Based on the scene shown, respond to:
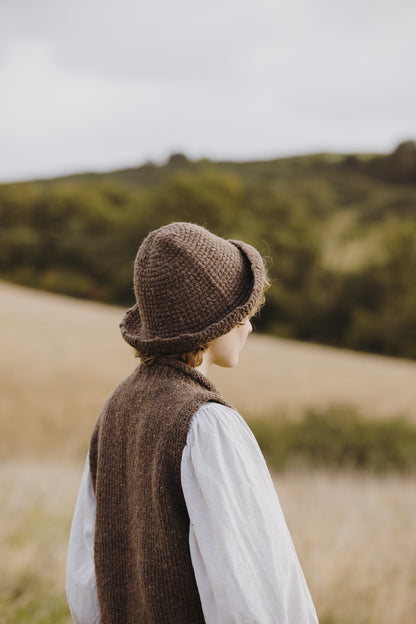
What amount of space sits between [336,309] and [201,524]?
87.2 ft

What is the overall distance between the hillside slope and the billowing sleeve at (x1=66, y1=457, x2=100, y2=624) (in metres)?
6.58

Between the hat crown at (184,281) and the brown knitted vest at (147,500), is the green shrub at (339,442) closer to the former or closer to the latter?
the brown knitted vest at (147,500)

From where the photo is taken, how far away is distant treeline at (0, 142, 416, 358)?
1049 inches

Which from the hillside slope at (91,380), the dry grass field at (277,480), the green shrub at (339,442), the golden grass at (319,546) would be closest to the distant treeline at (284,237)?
the hillside slope at (91,380)

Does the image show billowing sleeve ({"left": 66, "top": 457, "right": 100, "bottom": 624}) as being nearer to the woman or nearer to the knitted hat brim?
the woman

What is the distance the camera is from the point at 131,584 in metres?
1.31

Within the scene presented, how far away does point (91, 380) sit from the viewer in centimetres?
1187

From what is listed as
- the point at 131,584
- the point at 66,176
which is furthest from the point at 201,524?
the point at 66,176

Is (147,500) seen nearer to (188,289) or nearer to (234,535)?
(234,535)

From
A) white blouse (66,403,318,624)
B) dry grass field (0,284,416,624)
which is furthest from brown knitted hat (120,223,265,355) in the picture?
dry grass field (0,284,416,624)

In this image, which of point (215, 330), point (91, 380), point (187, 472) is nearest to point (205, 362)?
point (215, 330)

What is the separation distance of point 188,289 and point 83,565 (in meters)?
0.81

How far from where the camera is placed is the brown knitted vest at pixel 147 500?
1.15 m

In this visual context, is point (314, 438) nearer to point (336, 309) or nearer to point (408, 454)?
point (408, 454)
